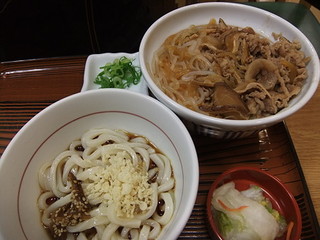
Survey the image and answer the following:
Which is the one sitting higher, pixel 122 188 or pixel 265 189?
pixel 122 188

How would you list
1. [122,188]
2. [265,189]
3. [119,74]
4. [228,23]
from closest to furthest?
[122,188] < [265,189] < [119,74] < [228,23]

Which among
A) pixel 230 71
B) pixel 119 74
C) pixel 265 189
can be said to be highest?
pixel 230 71

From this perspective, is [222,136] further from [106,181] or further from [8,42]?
[8,42]

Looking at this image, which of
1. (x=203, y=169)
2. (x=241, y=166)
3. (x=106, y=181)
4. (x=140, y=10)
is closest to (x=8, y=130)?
(x=106, y=181)

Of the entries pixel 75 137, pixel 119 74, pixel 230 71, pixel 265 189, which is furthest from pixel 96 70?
pixel 265 189

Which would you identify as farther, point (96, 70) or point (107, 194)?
point (96, 70)

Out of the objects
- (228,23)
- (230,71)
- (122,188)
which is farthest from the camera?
(228,23)

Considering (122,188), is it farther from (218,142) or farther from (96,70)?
(96,70)

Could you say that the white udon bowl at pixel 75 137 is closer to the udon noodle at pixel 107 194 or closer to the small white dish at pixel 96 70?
the udon noodle at pixel 107 194
